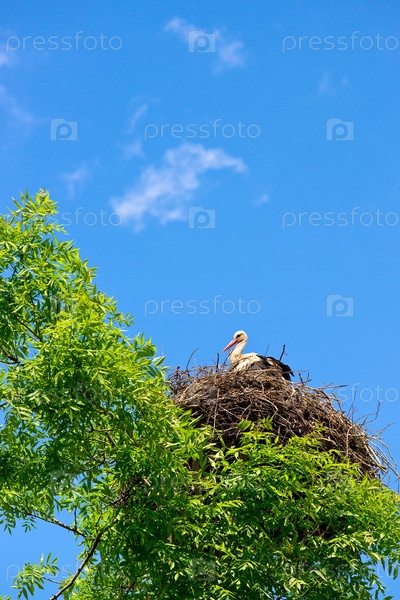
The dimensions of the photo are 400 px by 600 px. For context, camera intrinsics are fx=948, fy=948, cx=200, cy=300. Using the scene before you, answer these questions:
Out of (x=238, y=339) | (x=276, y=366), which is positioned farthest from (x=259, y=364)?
(x=238, y=339)

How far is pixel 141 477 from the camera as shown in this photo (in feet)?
35.1

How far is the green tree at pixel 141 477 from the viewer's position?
33.6 ft

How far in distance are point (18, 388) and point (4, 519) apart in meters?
2.42

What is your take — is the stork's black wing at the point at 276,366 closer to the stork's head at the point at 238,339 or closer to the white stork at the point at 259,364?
the white stork at the point at 259,364

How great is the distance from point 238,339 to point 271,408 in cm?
425

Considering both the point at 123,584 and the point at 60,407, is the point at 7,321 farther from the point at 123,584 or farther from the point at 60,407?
the point at 123,584

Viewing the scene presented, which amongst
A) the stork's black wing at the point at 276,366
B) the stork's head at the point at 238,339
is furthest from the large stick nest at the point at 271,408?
the stork's head at the point at 238,339

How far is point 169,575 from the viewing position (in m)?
10.8

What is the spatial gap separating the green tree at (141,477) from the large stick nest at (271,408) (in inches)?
34.7

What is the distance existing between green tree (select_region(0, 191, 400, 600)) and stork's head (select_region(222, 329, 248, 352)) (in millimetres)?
5132

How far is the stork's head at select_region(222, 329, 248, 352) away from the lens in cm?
1708

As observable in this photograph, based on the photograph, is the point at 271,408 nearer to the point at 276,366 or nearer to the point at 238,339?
the point at 276,366

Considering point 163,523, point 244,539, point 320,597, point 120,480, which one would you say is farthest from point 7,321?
point 320,597

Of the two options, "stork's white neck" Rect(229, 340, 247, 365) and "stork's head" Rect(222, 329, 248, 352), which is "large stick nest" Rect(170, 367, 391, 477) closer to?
"stork's white neck" Rect(229, 340, 247, 365)
